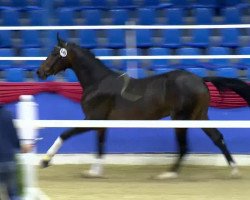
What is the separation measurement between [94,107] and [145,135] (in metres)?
1.29

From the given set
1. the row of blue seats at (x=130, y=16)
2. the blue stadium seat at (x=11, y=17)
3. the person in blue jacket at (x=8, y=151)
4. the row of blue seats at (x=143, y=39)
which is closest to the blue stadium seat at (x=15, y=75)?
the row of blue seats at (x=143, y=39)

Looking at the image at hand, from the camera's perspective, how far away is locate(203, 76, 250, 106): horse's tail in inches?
354

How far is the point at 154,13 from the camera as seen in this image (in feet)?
40.9

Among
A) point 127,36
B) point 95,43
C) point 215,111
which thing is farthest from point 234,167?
point 95,43

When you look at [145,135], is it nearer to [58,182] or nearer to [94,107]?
[94,107]

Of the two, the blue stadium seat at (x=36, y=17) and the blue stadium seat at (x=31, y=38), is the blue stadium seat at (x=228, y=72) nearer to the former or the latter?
the blue stadium seat at (x=31, y=38)

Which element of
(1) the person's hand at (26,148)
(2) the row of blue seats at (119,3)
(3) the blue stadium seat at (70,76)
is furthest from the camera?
(2) the row of blue seats at (119,3)

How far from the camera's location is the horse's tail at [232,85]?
29.5 ft

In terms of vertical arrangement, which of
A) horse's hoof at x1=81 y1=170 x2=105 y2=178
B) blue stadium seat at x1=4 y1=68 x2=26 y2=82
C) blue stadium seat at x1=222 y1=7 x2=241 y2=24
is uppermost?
blue stadium seat at x1=222 y1=7 x2=241 y2=24

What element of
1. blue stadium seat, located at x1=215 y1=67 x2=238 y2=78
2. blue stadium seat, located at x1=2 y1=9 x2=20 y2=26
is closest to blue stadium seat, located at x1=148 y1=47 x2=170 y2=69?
blue stadium seat, located at x1=215 y1=67 x2=238 y2=78

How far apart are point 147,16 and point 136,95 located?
12.6 ft

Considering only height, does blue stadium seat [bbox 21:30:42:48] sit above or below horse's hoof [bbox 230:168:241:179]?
above

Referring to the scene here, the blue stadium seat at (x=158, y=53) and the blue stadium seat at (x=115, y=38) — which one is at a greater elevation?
the blue stadium seat at (x=115, y=38)

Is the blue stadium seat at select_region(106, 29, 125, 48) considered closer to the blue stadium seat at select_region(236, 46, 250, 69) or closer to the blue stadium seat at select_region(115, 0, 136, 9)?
the blue stadium seat at select_region(115, 0, 136, 9)
